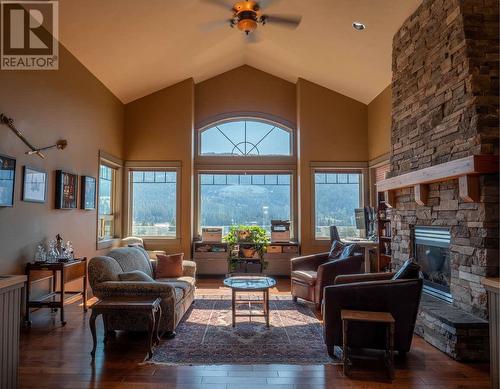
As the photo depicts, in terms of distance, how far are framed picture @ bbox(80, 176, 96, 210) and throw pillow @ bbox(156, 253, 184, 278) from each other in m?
1.49

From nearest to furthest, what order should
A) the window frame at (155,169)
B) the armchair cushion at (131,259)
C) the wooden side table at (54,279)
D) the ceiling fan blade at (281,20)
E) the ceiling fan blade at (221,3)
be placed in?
the wooden side table at (54,279)
the armchair cushion at (131,259)
the ceiling fan blade at (281,20)
the ceiling fan blade at (221,3)
the window frame at (155,169)

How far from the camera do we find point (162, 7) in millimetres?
4523

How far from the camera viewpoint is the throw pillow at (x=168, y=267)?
4863mm

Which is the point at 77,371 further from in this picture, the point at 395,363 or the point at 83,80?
the point at 83,80

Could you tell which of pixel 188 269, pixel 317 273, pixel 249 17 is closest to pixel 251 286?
pixel 317 273

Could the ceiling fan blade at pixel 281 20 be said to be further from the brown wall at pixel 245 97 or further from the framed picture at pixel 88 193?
the framed picture at pixel 88 193

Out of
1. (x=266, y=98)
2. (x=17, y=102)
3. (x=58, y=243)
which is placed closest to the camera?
(x=17, y=102)

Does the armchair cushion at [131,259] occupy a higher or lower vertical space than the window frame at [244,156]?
lower

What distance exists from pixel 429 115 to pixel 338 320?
2.60m

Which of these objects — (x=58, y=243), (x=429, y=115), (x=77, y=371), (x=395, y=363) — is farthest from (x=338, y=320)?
(x=58, y=243)

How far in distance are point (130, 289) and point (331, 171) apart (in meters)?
4.95

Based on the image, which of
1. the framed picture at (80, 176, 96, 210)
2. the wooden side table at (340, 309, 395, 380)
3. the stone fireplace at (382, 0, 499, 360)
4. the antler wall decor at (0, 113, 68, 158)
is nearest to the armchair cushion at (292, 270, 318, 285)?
the stone fireplace at (382, 0, 499, 360)

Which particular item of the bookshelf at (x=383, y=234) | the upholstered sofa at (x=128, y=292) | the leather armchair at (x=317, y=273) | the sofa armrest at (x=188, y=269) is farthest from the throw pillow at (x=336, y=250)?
the upholstered sofa at (x=128, y=292)

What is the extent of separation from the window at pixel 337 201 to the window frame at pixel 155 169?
281 centimetres
